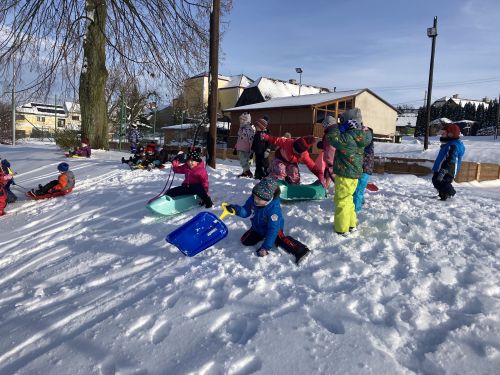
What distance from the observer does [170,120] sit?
5275cm

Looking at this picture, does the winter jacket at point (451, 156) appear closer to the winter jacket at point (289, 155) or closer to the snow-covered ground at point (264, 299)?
the snow-covered ground at point (264, 299)

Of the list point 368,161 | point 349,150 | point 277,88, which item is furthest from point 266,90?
point 349,150

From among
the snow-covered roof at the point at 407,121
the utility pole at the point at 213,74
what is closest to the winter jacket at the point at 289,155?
the utility pole at the point at 213,74

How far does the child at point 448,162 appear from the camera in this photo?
6.13 meters

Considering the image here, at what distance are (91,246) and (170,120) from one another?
163ft

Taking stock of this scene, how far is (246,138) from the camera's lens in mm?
8516

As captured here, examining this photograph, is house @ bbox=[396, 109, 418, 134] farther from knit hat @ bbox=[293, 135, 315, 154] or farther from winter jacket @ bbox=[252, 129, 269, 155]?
knit hat @ bbox=[293, 135, 315, 154]

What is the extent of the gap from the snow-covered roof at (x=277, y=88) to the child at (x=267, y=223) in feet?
119

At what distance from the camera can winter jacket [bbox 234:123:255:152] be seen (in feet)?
27.9

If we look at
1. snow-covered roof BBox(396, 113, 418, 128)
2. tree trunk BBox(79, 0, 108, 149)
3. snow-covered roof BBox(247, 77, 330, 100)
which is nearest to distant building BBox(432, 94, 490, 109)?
snow-covered roof BBox(396, 113, 418, 128)

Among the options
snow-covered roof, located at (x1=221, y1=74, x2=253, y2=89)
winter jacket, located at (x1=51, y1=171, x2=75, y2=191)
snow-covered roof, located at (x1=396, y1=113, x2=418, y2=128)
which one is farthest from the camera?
snow-covered roof, located at (x1=396, y1=113, x2=418, y2=128)

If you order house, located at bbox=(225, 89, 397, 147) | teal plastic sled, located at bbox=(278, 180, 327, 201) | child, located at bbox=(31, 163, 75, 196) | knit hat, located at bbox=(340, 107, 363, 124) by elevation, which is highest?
house, located at bbox=(225, 89, 397, 147)

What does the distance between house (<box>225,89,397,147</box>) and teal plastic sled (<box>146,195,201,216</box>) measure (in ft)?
67.4

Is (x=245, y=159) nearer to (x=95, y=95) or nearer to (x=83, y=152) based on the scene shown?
(x=83, y=152)
